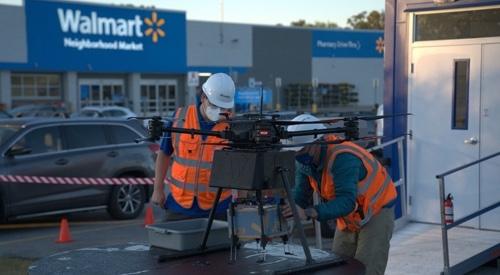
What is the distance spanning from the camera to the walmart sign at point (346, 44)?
56.4 meters

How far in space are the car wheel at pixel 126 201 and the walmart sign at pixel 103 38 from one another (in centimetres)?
2909

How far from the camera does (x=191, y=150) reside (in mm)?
5223

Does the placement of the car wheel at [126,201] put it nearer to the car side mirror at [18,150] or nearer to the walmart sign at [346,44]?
the car side mirror at [18,150]

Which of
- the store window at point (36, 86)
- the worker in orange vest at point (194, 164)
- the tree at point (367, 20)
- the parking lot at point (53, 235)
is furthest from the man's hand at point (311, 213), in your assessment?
the tree at point (367, 20)

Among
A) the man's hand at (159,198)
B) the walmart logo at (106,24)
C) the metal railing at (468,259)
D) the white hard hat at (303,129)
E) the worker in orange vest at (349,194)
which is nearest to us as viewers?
the white hard hat at (303,129)

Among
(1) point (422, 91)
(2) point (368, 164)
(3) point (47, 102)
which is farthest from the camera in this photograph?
(3) point (47, 102)

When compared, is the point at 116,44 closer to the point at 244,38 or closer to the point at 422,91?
the point at 244,38

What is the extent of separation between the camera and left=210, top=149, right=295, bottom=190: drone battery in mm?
3650

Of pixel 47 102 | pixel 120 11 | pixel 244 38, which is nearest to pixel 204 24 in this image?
pixel 244 38

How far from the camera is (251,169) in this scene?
12.0ft

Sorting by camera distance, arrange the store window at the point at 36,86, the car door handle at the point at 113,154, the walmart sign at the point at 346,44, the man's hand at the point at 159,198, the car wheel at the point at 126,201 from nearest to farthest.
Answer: the man's hand at the point at 159,198 < the car wheel at the point at 126,201 < the car door handle at the point at 113,154 < the store window at the point at 36,86 < the walmart sign at the point at 346,44

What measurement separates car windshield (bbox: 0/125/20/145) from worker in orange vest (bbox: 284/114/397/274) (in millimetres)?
7579

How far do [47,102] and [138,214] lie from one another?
3017 cm

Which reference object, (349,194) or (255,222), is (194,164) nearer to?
(349,194)
